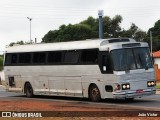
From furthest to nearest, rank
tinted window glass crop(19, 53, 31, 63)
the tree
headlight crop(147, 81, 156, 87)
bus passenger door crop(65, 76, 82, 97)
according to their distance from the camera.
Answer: the tree
tinted window glass crop(19, 53, 31, 63)
bus passenger door crop(65, 76, 82, 97)
headlight crop(147, 81, 156, 87)

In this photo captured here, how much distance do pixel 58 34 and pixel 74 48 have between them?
8324cm

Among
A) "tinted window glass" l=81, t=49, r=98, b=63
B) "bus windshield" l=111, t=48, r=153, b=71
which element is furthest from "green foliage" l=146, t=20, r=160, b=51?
"bus windshield" l=111, t=48, r=153, b=71

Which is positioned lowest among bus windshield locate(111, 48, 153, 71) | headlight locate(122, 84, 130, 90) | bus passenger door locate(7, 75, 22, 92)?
headlight locate(122, 84, 130, 90)

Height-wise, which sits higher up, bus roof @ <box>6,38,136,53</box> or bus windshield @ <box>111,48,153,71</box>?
bus roof @ <box>6,38,136,53</box>

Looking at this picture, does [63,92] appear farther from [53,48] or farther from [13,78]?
[13,78]

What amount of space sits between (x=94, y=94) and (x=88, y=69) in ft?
3.96

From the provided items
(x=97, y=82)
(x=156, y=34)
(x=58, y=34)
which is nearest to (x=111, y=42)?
(x=97, y=82)

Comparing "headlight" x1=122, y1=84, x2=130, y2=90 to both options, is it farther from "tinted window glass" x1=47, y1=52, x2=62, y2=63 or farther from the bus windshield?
"tinted window glass" x1=47, y1=52, x2=62, y2=63

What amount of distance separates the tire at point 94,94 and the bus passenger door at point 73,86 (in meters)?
0.87

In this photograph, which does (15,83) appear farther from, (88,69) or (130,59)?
(130,59)

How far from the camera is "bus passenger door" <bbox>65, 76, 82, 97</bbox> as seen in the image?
1046 inches

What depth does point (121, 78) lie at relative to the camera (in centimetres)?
2378

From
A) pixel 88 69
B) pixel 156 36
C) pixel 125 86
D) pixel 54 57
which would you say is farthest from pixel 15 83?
pixel 156 36

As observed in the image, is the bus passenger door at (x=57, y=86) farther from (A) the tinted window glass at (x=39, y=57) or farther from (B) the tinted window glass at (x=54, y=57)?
(A) the tinted window glass at (x=39, y=57)
